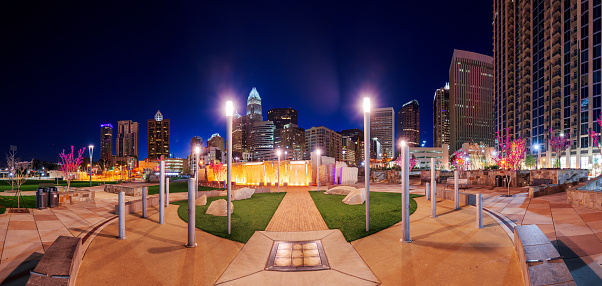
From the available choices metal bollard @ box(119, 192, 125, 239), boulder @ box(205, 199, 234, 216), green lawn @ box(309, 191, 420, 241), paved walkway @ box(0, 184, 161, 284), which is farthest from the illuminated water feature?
metal bollard @ box(119, 192, 125, 239)

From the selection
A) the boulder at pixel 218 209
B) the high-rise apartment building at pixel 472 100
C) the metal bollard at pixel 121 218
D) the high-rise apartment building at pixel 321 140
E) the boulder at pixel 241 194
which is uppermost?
the high-rise apartment building at pixel 472 100

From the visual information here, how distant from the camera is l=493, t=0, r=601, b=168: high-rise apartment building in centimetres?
5209

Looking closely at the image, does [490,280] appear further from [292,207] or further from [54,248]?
[292,207]

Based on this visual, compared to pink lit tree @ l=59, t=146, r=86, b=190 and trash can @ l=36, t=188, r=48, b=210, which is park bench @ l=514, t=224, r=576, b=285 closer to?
trash can @ l=36, t=188, r=48, b=210

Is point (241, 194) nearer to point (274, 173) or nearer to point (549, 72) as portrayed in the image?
point (274, 173)

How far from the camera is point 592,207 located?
8609mm

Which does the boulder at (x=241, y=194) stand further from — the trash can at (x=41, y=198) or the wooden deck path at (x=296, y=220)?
the trash can at (x=41, y=198)

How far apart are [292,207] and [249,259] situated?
668 centimetres

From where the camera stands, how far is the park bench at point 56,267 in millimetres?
3805

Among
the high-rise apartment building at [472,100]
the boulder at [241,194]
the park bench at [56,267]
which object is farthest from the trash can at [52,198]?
the high-rise apartment building at [472,100]

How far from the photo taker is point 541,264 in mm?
3857

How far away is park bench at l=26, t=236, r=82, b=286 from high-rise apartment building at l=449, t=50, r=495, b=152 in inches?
7667

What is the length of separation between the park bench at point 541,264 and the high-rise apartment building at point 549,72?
64.7 meters

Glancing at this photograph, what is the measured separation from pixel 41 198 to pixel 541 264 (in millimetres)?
15766
